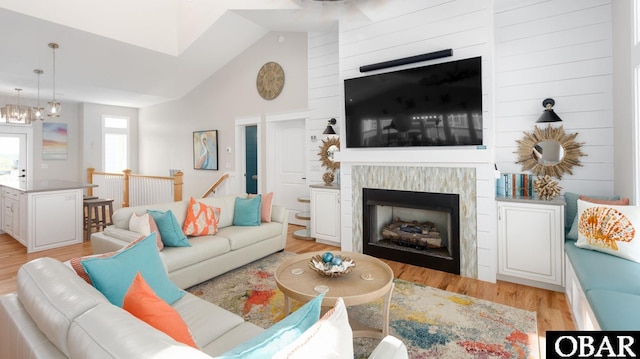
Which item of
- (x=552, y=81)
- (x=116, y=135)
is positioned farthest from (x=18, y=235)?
(x=552, y=81)

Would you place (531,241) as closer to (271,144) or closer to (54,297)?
(54,297)

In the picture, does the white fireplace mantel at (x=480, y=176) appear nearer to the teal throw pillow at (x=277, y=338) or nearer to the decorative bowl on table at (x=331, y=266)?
the decorative bowl on table at (x=331, y=266)

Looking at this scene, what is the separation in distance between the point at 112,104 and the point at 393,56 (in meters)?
7.55

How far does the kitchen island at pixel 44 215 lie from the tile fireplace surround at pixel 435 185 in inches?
159

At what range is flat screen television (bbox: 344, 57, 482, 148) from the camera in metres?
3.20

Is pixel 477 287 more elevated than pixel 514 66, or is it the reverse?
pixel 514 66

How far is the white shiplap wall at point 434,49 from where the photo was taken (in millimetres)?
3176

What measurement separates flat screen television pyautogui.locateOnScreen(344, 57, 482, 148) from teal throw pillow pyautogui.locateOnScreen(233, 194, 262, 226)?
4.75 feet

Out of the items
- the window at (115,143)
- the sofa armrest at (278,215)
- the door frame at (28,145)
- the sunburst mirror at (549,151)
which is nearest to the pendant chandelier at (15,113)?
the door frame at (28,145)

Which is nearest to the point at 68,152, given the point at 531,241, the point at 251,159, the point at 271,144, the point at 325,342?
the point at 251,159

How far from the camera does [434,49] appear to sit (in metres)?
3.46

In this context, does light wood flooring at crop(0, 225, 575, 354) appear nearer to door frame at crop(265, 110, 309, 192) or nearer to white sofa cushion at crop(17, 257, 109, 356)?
door frame at crop(265, 110, 309, 192)

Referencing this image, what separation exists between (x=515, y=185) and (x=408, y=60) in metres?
1.81

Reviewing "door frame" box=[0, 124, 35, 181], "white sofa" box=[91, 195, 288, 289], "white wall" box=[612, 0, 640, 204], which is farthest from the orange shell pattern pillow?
"door frame" box=[0, 124, 35, 181]
